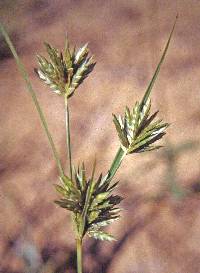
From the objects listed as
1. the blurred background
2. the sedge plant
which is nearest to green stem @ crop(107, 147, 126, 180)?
the sedge plant

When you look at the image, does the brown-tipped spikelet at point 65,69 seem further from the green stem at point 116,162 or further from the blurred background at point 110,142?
the blurred background at point 110,142

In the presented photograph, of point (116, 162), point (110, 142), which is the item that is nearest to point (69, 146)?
point (116, 162)

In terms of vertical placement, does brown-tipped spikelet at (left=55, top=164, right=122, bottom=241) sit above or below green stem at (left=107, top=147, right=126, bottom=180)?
below

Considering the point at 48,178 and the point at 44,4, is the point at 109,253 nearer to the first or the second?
the point at 48,178

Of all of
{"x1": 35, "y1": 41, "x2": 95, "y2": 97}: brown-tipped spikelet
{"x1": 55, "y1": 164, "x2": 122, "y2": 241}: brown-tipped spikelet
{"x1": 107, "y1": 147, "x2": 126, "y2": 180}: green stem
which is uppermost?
{"x1": 35, "y1": 41, "x2": 95, "y2": 97}: brown-tipped spikelet

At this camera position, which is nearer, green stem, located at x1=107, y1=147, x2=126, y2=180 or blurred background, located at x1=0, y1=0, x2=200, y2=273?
green stem, located at x1=107, y1=147, x2=126, y2=180

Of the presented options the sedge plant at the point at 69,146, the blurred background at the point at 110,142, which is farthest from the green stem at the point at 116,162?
the blurred background at the point at 110,142

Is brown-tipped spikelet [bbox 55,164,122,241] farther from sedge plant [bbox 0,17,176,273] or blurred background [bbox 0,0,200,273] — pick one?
blurred background [bbox 0,0,200,273]

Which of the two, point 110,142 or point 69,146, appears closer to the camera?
point 69,146

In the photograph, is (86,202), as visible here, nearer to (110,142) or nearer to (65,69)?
(65,69)

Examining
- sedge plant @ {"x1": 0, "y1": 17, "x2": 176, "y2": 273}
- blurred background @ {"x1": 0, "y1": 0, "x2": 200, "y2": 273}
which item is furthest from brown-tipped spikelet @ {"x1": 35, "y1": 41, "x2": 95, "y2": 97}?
blurred background @ {"x1": 0, "y1": 0, "x2": 200, "y2": 273}
